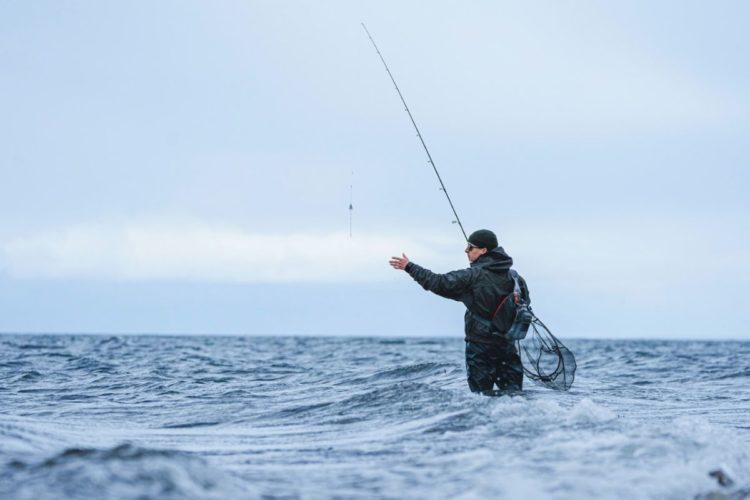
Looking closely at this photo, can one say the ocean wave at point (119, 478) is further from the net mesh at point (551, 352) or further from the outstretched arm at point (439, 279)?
the net mesh at point (551, 352)

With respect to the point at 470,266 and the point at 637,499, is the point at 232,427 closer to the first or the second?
the point at 470,266

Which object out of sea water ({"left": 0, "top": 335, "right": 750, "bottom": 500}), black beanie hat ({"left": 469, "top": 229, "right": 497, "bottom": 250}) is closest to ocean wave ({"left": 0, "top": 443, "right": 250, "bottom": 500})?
sea water ({"left": 0, "top": 335, "right": 750, "bottom": 500})

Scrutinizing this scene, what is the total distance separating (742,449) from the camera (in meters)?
6.41

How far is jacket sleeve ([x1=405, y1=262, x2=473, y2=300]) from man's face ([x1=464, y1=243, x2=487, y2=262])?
319 millimetres

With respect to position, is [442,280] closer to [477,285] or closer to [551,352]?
[477,285]

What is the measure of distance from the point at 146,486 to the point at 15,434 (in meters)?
3.14

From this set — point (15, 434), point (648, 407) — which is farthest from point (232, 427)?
point (648, 407)

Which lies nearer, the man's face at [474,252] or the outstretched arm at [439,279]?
the outstretched arm at [439,279]

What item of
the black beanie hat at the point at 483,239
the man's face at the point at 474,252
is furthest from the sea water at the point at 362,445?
the black beanie hat at the point at 483,239

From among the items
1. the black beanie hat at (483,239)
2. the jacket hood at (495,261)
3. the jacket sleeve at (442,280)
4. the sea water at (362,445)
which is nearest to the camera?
the sea water at (362,445)

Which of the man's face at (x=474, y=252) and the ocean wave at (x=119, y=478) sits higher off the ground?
the man's face at (x=474, y=252)

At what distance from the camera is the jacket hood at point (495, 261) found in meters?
8.76

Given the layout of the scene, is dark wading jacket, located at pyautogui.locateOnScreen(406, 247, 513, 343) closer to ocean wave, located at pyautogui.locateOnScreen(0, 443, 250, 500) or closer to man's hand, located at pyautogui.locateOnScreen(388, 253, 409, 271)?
man's hand, located at pyautogui.locateOnScreen(388, 253, 409, 271)

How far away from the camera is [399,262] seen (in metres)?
8.66
